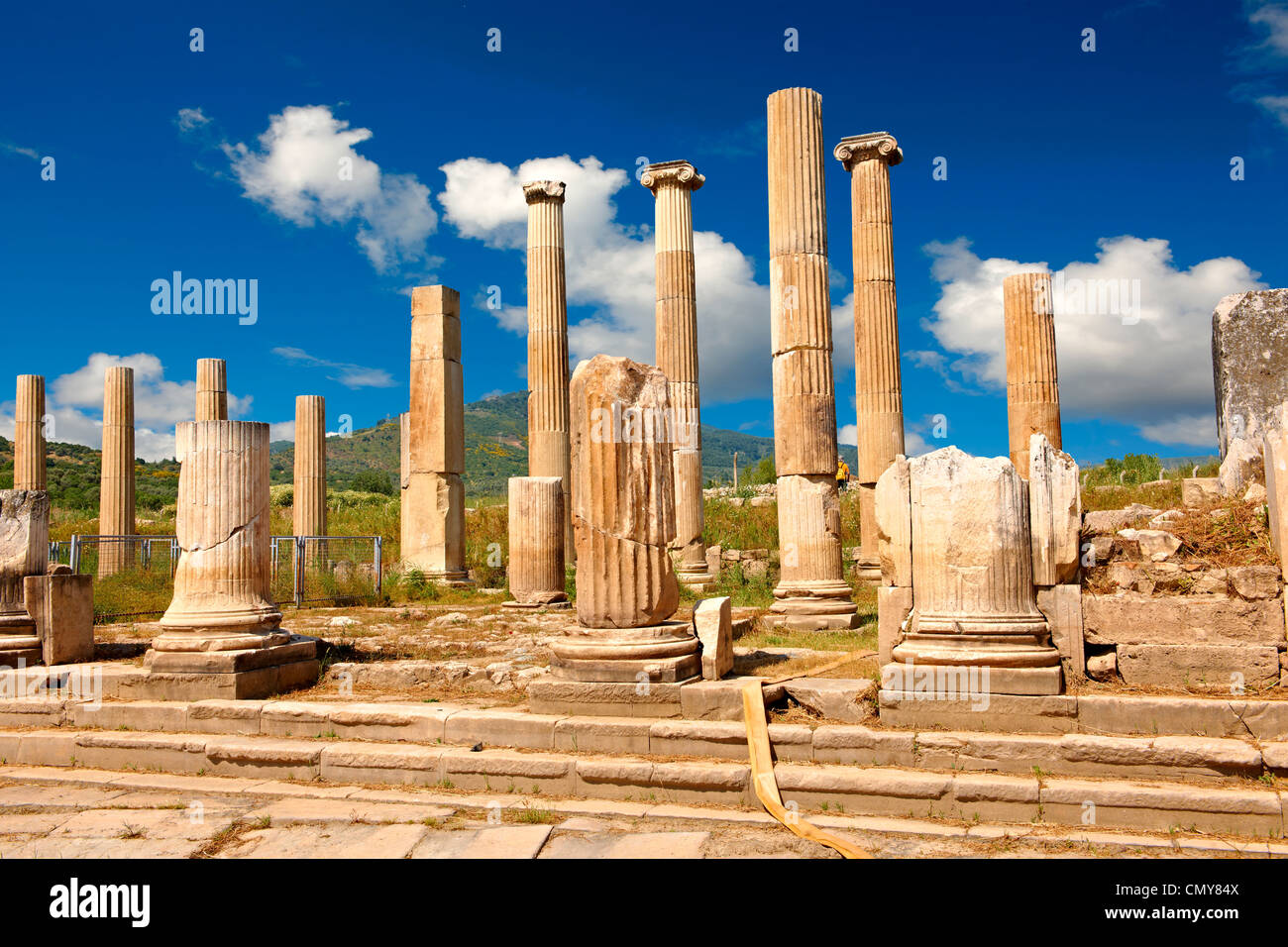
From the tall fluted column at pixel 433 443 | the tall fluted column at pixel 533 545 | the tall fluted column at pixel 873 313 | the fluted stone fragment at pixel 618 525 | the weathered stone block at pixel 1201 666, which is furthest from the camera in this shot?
the tall fluted column at pixel 433 443

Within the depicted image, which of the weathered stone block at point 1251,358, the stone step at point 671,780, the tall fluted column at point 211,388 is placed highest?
the tall fluted column at point 211,388

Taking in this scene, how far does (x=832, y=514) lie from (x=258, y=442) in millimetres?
7510

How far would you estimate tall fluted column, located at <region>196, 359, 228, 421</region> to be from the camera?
2200 centimetres

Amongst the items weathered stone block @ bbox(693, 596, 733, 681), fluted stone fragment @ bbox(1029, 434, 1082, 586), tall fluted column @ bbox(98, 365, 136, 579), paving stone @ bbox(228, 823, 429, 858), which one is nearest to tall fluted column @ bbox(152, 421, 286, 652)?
paving stone @ bbox(228, 823, 429, 858)

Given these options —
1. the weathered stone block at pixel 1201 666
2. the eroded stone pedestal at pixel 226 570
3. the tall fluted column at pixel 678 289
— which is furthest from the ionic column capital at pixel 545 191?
the weathered stone block at pixel 1201 666

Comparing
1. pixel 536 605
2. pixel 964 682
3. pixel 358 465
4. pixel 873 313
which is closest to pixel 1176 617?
pixel 964 682

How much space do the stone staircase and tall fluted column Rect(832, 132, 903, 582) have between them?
37.1 ft

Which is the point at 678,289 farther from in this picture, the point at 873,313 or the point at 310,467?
the point at 310,467

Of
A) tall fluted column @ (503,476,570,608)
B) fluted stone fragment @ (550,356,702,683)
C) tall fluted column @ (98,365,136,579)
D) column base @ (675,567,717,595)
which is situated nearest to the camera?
fluted stone fragment @ (550,356,702,683)

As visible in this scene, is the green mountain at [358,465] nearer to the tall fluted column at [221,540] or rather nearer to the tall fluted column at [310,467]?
the tall fluted column at [310,467]

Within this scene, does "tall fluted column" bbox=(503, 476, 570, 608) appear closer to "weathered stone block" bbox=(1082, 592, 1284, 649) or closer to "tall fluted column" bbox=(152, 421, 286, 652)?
"tall fluted column" bbox=(152, 421, 286, 652)

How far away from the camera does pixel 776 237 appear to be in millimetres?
12977

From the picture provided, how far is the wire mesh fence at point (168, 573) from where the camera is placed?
1509 cm

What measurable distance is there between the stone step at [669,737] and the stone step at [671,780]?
102 millimetres
